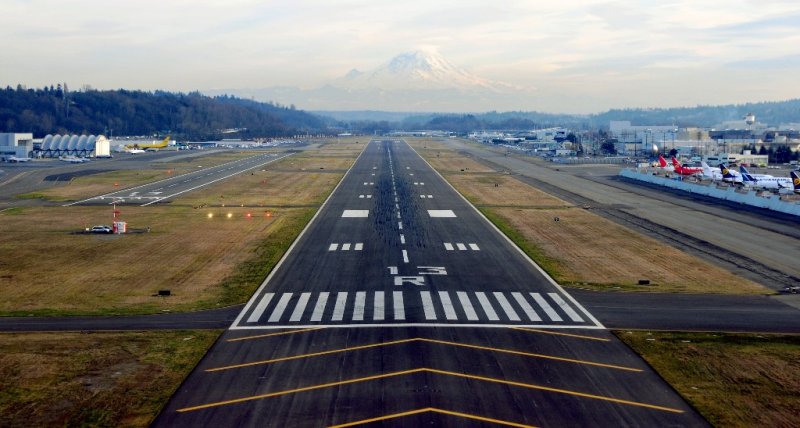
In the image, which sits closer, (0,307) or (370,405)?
(370,405)

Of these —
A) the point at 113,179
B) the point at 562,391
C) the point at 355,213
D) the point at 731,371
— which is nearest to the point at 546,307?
the point at 731,371

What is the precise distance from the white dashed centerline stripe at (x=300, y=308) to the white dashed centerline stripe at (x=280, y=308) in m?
0.70

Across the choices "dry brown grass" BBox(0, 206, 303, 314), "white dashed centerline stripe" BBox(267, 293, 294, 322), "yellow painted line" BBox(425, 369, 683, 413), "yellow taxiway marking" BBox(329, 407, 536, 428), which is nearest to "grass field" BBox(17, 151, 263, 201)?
"dry brown grass" BBox(0, 206, 303, 314)

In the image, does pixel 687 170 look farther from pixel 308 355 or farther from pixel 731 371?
pixel 308 355

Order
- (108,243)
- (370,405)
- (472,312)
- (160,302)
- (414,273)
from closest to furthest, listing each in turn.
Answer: (370,405) < (472,312) < (160,302) < (414,273) < (108,243)

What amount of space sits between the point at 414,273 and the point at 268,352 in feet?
63.6

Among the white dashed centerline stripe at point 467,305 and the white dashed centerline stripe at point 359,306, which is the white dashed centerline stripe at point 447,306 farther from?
the white dashed centerline stripe at point 359,306

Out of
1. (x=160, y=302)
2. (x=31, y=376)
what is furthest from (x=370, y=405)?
(x=160, y=302)

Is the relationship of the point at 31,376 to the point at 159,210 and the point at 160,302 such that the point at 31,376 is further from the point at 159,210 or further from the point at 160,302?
the point at 159,210

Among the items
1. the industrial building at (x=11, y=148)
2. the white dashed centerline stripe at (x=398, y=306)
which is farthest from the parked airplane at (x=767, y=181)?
the industrial building at (x=11, y=148)

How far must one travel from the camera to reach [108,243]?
2596 inches

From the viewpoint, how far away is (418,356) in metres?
33.8

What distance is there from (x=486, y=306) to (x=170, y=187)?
8712 centimetres

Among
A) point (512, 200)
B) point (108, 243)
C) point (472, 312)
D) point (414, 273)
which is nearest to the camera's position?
point (472, 312)
